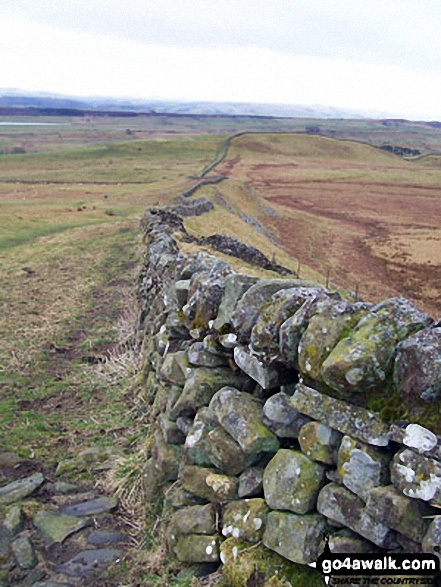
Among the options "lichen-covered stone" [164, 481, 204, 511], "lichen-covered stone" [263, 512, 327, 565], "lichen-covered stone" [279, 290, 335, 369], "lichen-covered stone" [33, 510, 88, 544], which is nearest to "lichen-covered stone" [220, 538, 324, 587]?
"lichen-covered stone" [263, 512, 327, 565]

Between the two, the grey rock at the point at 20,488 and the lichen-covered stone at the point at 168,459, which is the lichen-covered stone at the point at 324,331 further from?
the grey rock at the point at 20,488

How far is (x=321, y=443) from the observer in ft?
16.8

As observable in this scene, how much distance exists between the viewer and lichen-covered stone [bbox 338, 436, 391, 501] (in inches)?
183

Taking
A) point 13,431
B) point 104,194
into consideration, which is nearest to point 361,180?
point 104,194

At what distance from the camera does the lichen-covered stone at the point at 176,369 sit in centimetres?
770

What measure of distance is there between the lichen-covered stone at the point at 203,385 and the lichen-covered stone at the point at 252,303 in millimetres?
656

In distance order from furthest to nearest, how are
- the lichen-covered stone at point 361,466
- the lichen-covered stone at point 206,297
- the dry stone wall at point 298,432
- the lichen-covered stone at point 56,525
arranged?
the lichen-covered stone at point 206,297 → the lichen-covered stone at point 56,525 → the lichen-covered stone at point 361,466 → the dry stone wall at point 298,432

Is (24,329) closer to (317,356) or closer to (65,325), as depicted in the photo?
(65,325)

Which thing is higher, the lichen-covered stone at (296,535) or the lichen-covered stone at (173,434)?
the lichen-covered stone at (296,535)

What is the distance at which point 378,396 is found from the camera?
478cm

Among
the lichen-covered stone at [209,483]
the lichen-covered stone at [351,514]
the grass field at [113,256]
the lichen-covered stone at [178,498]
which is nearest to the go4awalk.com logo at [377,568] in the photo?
the lichen-covered stone at [351,514]

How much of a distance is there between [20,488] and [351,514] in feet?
17.1

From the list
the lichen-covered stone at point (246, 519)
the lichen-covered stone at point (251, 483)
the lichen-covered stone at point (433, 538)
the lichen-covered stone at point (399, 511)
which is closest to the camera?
the lichen-covered stone at point (433, 538)

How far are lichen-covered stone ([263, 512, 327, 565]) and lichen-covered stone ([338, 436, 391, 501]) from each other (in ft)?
1.76
